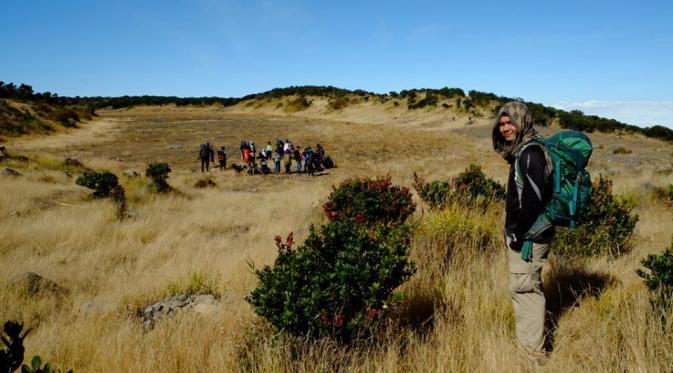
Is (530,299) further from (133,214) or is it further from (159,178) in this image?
(159,178)

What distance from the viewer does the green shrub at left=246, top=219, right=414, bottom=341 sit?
2.79m

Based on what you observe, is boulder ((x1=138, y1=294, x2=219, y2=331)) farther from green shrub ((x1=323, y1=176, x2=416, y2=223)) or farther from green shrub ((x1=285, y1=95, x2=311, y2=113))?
green shrub ((x1=285, y1=95, x2=311, y2=113))

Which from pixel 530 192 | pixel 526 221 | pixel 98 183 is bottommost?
pixel 98 183

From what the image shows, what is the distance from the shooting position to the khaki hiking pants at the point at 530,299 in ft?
8.97

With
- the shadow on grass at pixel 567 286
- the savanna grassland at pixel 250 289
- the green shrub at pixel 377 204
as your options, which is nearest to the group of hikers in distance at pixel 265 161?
the savanna grassland at pixel 250 289

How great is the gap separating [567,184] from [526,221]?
361 mm

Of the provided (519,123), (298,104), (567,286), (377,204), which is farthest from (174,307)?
(298,104)

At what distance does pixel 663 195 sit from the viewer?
30.7ft

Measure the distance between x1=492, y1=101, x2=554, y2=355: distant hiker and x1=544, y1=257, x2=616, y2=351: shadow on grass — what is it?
422 mm

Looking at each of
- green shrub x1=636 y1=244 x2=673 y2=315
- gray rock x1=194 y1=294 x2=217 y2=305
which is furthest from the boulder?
green shrub x1=636 y1=244 x2=673 y2=315

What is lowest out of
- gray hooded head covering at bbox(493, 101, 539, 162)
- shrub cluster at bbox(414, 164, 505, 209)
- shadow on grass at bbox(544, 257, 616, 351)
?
shadow on grass at bbox(544, 257, 616, 351)

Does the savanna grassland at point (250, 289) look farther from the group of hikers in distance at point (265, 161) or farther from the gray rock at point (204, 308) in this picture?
the group of hikers in distance at point (265, 161)

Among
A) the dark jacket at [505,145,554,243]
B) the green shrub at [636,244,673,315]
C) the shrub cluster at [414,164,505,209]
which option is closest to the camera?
the dark jacket at [505,145,554,243]

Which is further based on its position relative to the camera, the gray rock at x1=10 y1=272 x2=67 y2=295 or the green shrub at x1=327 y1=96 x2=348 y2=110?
the green shrub at x1=327 y1=96 x2=348 y2=110
